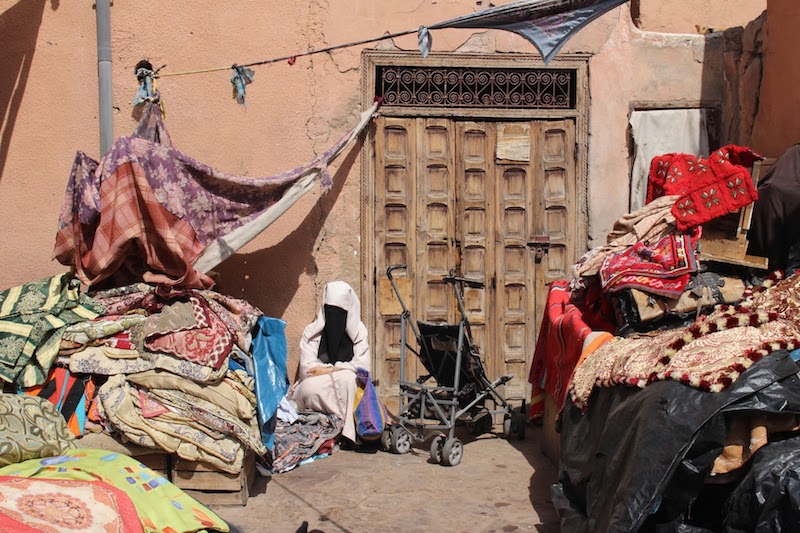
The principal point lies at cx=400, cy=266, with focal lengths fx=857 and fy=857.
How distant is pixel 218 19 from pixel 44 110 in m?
1.49

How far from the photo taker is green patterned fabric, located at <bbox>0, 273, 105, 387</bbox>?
4945 mm

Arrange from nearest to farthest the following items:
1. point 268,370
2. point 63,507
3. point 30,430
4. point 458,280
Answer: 1. point 63,507
2. point 30,430
3. point 268,370
4. point 458,280

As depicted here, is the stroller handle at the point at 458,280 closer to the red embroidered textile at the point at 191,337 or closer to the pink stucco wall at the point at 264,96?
the pink stucco wall at the point at 264,96

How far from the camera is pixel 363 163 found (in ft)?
22.5

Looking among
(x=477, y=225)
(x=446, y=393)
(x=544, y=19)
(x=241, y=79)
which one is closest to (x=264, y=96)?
(x=241, y=79)

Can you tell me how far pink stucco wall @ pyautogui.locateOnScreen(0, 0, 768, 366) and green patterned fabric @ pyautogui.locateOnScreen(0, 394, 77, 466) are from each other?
2180 mm

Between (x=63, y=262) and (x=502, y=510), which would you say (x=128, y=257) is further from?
(x=502, y=510)

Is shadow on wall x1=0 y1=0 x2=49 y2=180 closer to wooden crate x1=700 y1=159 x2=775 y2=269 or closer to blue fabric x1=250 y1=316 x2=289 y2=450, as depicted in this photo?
blue fabric x1=250 y1=316 x2=289 y2=450

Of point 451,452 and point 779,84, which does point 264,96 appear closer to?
point 451,452

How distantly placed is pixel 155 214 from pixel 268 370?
1252mm

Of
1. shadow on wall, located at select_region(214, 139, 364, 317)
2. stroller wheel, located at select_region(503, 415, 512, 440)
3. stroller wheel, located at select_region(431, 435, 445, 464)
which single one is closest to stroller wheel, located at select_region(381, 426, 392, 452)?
stroller wheel, located at select_region(431, 435, 445, 464)

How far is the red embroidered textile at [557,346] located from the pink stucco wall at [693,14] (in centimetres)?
237

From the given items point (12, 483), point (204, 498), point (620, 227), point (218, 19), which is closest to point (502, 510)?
point (204, 498)

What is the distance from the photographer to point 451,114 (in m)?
6.93
